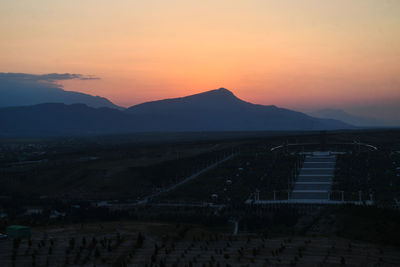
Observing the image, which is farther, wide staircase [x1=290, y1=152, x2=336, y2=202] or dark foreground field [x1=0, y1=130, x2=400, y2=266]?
wide staircase [x1=290, y1=152, x2=336, y2=202]

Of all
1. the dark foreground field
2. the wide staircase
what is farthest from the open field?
the wide staircase

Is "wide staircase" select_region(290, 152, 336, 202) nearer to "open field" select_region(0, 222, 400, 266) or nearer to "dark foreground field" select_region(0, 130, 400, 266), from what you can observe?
"dark foreground field" select_region(0, 130, 400, 266)

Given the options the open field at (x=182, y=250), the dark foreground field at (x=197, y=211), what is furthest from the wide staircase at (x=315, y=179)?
the open field at (x=182, y=250)

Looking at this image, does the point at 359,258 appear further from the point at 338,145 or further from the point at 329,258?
the point at 338,145

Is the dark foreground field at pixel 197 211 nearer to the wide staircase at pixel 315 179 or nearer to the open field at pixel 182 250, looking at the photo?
the open field at pixel 182 250

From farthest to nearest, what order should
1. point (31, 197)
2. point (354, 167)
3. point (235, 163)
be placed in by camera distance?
point (235, 163) → point (354, 167) → point (31, 197)

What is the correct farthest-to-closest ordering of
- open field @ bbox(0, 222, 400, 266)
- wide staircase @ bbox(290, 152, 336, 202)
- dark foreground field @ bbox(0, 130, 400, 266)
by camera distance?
wide staircase @ bbox(290, 152, 336, 202), dark foreground field @ bbox(0, 130, 400, 266), open field @ bbox(0, 222, 400, 266)

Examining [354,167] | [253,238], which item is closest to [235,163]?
[354,167]

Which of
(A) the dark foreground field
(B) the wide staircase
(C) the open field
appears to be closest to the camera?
(C) the open field

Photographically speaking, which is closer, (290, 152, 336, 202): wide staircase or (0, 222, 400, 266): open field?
(0, 222, 400, 266): open field

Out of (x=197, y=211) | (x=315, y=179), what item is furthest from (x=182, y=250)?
(x=315, y=179)
